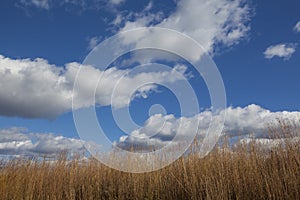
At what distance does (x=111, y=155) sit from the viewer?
22.8ft

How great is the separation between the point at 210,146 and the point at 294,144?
148 cm

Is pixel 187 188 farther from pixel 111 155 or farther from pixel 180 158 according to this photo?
pixel 111 155

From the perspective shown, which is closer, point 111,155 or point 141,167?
point 141,167

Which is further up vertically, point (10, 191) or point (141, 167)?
point (141, 167)

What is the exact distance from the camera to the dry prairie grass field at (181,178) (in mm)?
4340

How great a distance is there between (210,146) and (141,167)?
5.23ft

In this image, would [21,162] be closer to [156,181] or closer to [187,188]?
[156,181]

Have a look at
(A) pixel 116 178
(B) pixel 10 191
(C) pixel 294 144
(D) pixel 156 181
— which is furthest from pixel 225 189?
(B) pixel 10 191

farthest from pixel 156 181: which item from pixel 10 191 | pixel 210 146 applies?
pixel 10 191

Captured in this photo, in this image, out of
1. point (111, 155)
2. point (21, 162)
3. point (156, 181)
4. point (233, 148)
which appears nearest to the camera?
point (233, 148)

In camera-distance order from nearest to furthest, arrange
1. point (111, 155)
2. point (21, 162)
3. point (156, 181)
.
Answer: point (156, 181), point (111, 155), point (21, 162)

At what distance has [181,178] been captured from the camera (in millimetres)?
5500

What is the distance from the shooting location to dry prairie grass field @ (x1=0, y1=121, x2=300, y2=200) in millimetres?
4340

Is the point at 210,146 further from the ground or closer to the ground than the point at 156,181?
further from the ground
